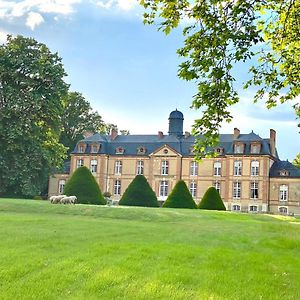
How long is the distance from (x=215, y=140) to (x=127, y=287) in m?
3.86

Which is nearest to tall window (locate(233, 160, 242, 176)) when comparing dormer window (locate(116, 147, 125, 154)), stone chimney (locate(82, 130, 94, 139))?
dormer window (locate(116, 147, 125, 154))

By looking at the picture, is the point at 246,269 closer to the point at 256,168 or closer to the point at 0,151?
the point at 0,151

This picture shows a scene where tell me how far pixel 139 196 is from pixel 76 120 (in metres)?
32.2

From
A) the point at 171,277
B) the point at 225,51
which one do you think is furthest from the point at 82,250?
the point at 225,51

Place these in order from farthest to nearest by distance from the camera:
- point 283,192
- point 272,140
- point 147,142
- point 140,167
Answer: point 147,142
point 140,167
point 272,140
point 283,192

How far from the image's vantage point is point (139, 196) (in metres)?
33.1

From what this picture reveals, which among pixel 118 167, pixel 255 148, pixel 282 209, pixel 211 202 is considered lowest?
pixel 282 209

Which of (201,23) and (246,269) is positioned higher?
(201,23)

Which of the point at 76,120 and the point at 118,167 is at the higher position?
the point at 76,120

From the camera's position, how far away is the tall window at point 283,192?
170 feet

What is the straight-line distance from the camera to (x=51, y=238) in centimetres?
1065

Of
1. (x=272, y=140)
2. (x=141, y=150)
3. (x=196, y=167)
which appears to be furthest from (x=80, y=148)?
(x=272, y=140)

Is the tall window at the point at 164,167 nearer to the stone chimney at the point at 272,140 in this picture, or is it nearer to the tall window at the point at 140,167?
the tall window at the point at 140,167

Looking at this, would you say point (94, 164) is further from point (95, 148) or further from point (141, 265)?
point (141, 265)
